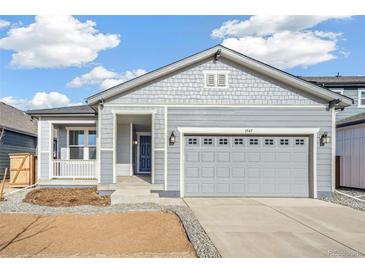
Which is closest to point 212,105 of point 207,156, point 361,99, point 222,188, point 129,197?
point 207,156

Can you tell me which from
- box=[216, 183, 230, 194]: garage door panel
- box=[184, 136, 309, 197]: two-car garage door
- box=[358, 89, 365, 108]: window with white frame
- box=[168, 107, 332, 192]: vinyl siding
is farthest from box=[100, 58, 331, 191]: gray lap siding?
box=[358, 89, 365, 108]: window with white frame

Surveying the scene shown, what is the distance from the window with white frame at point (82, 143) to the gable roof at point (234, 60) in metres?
3.87

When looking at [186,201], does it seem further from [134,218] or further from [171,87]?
[171,87]

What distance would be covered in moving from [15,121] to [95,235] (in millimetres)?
18477

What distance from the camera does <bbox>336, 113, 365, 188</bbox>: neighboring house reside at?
47.1 feet

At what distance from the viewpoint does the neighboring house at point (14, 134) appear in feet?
63.5

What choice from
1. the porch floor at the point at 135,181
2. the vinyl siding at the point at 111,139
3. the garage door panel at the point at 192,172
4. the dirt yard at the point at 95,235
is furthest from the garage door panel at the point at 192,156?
the dirt yard at the point at 95,235

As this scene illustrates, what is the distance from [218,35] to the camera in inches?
615

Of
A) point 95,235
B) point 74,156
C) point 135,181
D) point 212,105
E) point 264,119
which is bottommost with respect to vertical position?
point 95,235

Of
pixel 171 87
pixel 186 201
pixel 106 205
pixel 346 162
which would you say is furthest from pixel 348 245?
pixel 346 162

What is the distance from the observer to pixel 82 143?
15.7 meters

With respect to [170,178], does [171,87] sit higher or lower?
higher

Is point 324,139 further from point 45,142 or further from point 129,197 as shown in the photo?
point 45,142

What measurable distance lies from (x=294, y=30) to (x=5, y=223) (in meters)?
12.8
